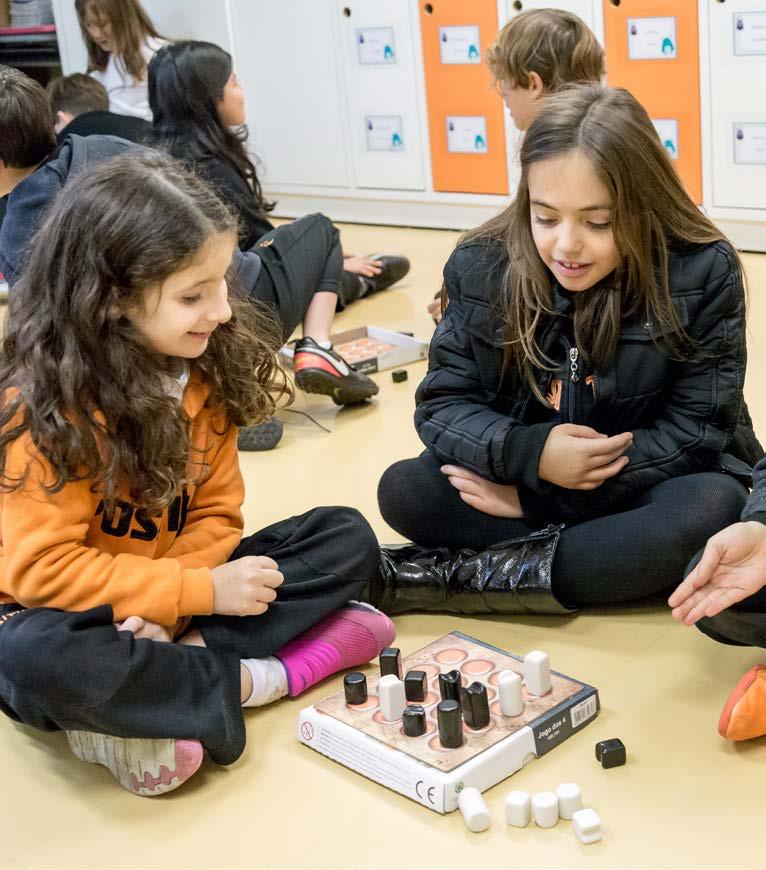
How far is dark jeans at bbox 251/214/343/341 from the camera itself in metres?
2.52

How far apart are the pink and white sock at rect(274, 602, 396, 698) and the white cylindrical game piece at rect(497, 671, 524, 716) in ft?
0.81

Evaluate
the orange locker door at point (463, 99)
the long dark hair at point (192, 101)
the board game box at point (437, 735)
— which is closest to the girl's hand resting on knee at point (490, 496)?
the board game box at point (437, 735)

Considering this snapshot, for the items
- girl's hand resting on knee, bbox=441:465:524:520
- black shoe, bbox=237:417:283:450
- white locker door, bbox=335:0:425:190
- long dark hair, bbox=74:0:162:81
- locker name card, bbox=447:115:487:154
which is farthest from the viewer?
long dark hair, bbox=74:0:162:81

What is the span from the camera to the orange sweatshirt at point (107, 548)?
1318 mm

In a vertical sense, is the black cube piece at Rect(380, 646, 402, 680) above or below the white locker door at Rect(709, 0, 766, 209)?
below

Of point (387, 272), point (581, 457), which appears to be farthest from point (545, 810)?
point (387, 272)

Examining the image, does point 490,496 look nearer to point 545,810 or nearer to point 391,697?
point 391,697

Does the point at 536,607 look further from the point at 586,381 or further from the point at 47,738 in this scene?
the point at 47,738

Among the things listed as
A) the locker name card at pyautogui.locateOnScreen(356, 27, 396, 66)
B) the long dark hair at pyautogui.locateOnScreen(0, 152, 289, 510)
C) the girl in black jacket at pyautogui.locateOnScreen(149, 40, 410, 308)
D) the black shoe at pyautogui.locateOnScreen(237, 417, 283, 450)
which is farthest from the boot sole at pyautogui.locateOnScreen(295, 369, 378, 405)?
the locker name card at pyautogui.locateOnScreen(356, 27, 396, 66)

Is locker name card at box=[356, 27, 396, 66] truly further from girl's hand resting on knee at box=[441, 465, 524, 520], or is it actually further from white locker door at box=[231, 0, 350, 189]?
girl's hand resting on knee at box=[441, 465, 524, 520]

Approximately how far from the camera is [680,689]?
55.4 inches

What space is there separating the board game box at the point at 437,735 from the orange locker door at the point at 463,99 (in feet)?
8.10

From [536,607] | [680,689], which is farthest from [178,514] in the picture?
[680,689]

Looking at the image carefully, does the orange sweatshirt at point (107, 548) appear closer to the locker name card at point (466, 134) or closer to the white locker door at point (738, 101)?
the white locker door at point (738, 101)
